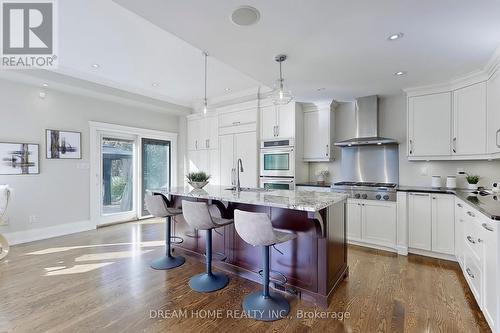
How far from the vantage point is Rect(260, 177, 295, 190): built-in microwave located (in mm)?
4453

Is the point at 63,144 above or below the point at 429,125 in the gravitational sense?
below

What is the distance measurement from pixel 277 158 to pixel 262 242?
2.74 meters

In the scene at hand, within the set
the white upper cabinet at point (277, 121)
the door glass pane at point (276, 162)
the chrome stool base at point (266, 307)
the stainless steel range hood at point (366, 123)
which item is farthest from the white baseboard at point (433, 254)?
the white upper cabinet at point (277, 121)

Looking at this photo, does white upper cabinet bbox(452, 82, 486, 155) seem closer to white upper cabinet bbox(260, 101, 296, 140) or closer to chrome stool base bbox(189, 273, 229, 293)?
white upper cabinet bbox(260, 101, 296, 140)

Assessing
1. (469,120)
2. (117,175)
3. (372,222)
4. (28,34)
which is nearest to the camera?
(28,34)

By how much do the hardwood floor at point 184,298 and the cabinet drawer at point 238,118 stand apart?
9.75ft

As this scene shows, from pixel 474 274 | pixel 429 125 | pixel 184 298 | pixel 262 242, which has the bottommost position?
pixel 184 298

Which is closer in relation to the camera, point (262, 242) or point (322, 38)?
point (262, 242)

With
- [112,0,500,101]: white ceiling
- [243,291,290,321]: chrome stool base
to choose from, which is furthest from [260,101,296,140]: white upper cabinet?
[243,291,290,321]: chrome stool base

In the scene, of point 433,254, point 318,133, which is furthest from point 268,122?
point 433,254

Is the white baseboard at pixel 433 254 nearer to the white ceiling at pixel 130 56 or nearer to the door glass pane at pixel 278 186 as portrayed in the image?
the door glass pane at pixel 278 186

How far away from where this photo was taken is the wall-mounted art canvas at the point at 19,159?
12.5ft

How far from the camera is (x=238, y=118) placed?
5.12 m

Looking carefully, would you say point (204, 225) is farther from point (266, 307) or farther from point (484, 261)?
point (484, 261)
